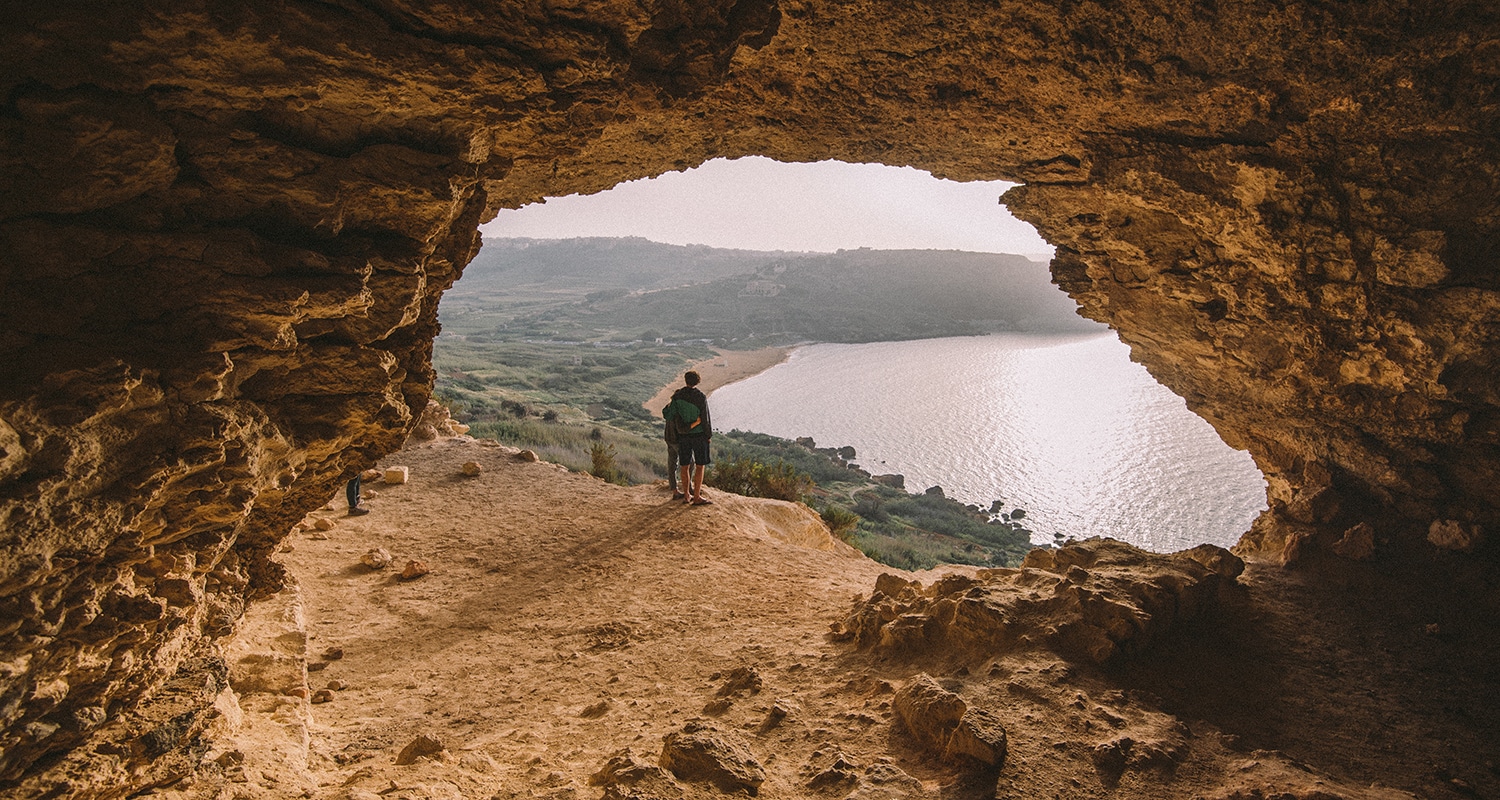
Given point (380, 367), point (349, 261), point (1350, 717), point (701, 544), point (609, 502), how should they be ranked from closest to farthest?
point (349, 261) → point (380, 367) → point (1350, 717) → point (701, 544) → point (609, 502)

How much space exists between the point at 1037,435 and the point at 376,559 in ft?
56.2

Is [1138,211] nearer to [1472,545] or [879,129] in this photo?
[879,129]

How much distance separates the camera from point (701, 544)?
6.71 metres

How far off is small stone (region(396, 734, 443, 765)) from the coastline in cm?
2319

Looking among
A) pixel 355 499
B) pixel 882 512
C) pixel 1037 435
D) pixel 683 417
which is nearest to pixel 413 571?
pixel 355 499

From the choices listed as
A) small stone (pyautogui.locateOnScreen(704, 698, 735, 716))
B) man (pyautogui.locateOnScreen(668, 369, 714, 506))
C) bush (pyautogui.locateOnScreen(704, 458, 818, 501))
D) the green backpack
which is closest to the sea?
bush (pyautogui.locateOnScreen(704, 458, 818, 501))

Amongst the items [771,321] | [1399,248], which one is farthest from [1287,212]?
[771,321]

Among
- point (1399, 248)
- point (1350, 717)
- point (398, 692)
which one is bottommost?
point (398, 692)

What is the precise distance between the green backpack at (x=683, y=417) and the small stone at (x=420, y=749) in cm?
440

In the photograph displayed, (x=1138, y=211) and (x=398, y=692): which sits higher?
(x=1138, y=211)

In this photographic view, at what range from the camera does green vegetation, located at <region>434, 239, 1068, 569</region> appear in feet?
45.2

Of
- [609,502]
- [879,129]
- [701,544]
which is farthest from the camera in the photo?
[609,502]

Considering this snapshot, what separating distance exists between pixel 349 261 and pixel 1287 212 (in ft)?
17.0

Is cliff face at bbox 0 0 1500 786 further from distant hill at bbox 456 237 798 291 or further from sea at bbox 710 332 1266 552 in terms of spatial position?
distant hill at bbox 456 237 798 291
